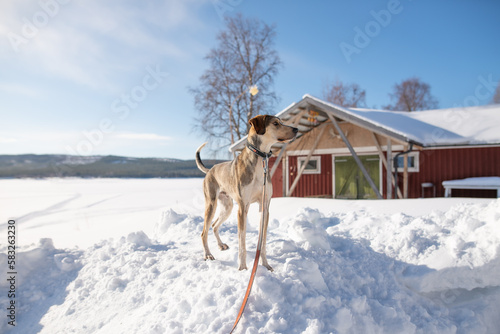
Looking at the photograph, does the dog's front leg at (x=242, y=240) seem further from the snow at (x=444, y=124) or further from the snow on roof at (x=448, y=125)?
the snow on roof at (x=448, y=125)

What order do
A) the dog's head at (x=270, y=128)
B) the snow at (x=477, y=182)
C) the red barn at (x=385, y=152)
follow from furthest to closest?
the red barn at (x=385, y=152) < the snow at (x=477, y=182) < the dog's head at (x=270, y=128)

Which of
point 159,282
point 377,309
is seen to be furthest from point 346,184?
point 159,282

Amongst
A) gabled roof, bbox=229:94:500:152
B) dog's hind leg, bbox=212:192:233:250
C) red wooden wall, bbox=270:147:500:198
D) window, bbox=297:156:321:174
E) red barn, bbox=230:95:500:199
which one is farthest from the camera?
window, bbox=297:156:321:174

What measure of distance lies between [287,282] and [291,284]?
0.15ft

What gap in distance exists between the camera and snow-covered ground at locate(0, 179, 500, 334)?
2.77m

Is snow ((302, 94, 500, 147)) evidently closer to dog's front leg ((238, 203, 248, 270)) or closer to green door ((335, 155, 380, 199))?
green door ((335, 155, 380, 199))

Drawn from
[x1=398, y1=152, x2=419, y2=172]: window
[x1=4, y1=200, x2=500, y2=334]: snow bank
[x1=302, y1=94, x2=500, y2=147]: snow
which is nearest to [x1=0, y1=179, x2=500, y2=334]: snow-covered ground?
[x1=4, y1=200, x2=500, y2=334]: snow bank

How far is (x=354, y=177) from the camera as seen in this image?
44.4 ft

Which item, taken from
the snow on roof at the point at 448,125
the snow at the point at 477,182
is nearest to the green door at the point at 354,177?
the snow on roof at the point at 448,125

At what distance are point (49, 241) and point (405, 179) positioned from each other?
10.8 m

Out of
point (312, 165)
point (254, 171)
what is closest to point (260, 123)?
point (254, 171)

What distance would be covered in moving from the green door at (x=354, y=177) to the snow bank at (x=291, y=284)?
7.74 meters

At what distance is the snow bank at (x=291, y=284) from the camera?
9.06 feet

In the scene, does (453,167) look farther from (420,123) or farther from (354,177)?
(354,177)
